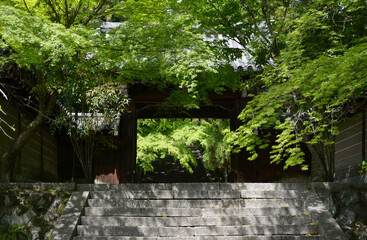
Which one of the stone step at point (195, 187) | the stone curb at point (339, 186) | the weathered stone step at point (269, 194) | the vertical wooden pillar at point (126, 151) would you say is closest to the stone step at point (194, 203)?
the weathered stone step at point (269, 194)

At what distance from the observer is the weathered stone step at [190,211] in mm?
7691

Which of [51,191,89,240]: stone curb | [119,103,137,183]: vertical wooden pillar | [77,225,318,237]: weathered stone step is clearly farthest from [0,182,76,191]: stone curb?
[119,103,137,183]: vertical wooden pillar

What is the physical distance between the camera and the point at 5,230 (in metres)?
7.52

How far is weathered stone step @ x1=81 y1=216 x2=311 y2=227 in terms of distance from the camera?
744 centimetres

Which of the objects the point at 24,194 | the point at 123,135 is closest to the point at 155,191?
the point at 24,194

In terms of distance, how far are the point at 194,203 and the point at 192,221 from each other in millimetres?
522

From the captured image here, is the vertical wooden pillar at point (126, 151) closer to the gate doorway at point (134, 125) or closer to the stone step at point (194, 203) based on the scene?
the gate doorway at point (134, 125)

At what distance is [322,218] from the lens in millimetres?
7312

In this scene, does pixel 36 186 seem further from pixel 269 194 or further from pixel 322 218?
pixel 322 218

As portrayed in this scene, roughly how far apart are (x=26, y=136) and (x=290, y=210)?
5.78 meters

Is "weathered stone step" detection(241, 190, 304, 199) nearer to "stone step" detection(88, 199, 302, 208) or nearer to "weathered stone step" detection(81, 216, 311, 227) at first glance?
"stone step" detection(88, 199, 302, 208)

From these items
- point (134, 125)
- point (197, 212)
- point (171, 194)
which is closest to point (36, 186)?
point (171, 194)

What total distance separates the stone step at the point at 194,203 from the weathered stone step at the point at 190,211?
0.20 meters

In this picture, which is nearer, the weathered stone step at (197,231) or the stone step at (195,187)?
the weathered stone step at (197,231)
